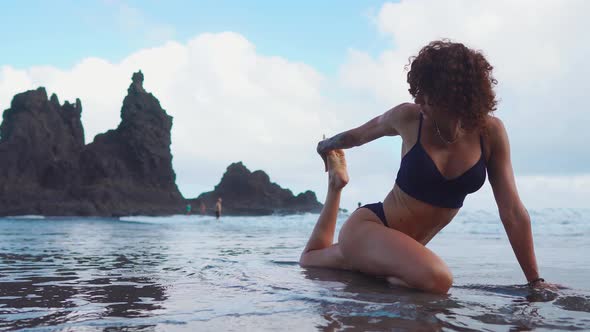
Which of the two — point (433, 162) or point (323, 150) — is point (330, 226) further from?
point (433, 162)

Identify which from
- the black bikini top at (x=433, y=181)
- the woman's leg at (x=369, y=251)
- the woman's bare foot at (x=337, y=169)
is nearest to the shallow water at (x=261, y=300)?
the woman's leg at (x=369, y=251)

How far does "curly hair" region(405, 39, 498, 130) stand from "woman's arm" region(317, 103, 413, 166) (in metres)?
0.42

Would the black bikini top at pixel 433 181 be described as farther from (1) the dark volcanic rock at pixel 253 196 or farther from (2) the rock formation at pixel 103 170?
(1) the dark volcanic rock at pixel 253 196

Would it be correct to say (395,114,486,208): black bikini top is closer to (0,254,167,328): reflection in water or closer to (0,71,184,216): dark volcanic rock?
(0,254,167,328): reflection in water

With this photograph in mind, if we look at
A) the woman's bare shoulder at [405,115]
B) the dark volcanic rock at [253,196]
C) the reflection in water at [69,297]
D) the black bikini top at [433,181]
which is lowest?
the reflection in water at [69,297]

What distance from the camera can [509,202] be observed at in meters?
3.36

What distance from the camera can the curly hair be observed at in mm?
3014

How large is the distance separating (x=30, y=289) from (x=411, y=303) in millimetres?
2221

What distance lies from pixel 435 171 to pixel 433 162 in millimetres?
56

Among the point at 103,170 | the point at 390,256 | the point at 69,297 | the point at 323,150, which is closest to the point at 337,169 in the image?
the point at 323,150

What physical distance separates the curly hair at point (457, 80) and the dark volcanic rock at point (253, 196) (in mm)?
63226

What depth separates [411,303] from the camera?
264cm

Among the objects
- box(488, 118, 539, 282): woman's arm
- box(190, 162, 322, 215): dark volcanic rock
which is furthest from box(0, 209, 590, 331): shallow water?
box(190, 162, 322, 215): dark volcanic rock

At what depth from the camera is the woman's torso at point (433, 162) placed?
3.27 metres
